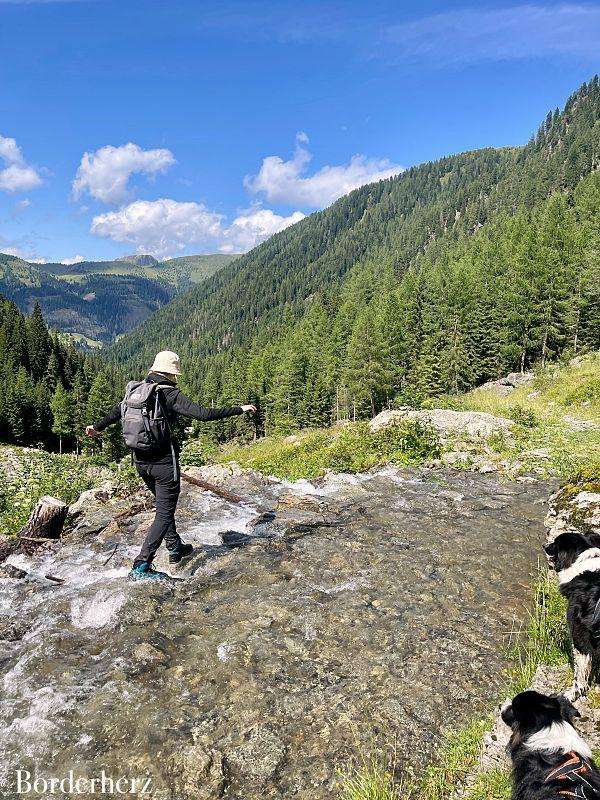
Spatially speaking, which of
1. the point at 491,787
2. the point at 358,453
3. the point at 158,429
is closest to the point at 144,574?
the point at 158,429

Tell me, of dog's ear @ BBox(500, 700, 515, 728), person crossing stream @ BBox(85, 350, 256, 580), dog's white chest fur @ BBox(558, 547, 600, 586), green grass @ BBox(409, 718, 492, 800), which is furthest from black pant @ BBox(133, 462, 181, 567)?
dog's white chest fur @ BBox(558, 547, 600, 586)

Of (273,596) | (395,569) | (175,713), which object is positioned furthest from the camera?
(395,569)

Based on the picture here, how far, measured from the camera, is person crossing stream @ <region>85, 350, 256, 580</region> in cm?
755

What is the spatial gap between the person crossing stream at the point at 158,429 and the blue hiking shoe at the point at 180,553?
498 millimetres

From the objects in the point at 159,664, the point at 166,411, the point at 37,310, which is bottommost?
the point at 159,664

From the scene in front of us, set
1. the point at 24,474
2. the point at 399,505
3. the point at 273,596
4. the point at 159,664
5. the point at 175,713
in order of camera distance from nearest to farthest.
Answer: the point at 175,713
the point at 159,664
the point at 273,596
the point at 399,505
the point at 24,474

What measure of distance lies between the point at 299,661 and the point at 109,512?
8.23 metres

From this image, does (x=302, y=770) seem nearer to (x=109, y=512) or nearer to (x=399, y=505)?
(x=399, y=505)

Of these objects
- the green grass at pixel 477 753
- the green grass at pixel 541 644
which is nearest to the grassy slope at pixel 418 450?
the green grass at pixel 541 644

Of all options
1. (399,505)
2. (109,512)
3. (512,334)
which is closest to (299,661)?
(399,505)

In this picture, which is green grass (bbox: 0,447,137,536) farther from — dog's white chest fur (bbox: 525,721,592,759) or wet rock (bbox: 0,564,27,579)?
dog's white chest fur (bbox: 525,721,592,759)

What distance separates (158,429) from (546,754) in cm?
636

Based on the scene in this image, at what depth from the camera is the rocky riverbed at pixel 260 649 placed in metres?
4.50

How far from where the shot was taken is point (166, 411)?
25.5 ft
